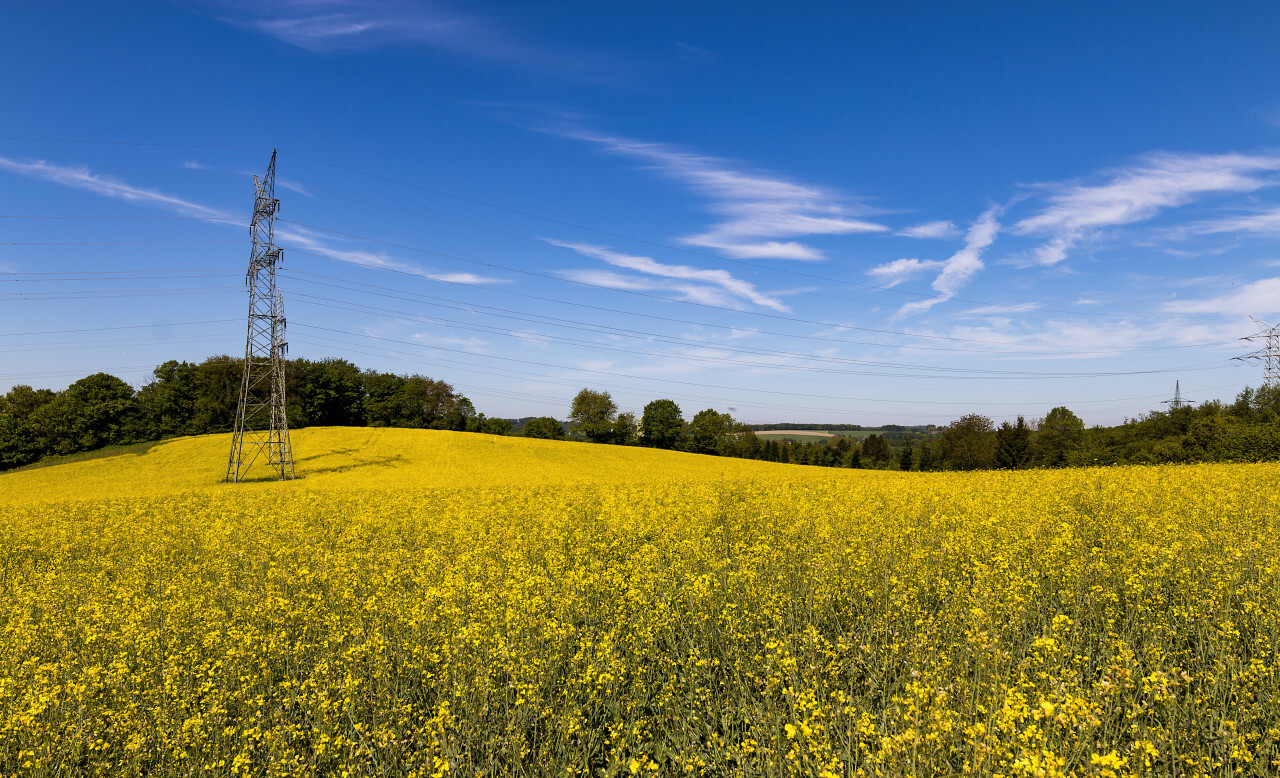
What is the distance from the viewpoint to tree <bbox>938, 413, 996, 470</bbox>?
231 ft

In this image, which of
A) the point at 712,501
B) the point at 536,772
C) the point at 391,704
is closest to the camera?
the point at 536,772

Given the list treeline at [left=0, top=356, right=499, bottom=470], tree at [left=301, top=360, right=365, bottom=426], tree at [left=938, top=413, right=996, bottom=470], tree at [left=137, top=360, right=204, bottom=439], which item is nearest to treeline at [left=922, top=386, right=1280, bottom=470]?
tree at [left=938, top=413, right=996, bottom=470]

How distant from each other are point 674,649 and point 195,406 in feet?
250

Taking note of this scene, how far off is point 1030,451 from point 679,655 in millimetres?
74757

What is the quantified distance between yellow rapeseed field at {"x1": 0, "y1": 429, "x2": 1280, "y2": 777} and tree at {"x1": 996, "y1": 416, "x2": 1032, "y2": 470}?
206ft

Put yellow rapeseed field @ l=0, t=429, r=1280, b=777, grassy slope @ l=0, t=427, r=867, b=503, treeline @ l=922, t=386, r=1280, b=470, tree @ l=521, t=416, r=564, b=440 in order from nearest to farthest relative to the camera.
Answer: yellow rapeseed field @ l=0, t=429, r=1280, b=777, grassy slope @ l=0, t=427, r=867, b=503, treeline @ l=922, t=386, r=1280, b=470, tree @ l=521, t=416, r=564, b=440

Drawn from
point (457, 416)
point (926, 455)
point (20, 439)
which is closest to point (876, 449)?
point (926, 455)

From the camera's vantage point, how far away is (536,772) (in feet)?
13.2

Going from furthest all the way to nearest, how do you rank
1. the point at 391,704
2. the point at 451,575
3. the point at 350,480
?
1. the point at 350,480
2. the point at 451,575
3. the point at 391,704

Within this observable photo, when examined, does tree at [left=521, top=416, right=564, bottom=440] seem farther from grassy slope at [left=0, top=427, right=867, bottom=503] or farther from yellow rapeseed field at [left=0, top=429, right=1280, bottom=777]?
yellow rapeseed field at [left=0, top=429, right=1280, bottom=777]

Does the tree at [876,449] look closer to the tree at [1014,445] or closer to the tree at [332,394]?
the tree at [1014,445]

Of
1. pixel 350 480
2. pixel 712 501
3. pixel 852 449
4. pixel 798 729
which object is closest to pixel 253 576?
pixel 798 729

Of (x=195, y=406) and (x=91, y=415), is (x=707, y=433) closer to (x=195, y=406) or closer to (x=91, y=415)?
(x=195, y=406)

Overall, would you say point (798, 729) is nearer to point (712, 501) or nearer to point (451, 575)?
point (451, 575)
